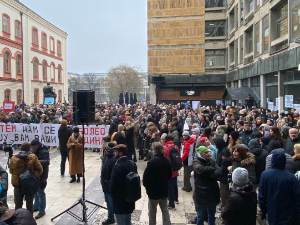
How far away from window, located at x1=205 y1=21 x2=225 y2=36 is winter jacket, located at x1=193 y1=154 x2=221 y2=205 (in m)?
35.3

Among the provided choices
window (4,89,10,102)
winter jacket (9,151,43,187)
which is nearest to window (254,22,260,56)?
winter jacket (9,151,43,187)

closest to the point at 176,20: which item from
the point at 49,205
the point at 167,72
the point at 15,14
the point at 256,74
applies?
the point at 167,72

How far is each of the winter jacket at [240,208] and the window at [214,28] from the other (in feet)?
119

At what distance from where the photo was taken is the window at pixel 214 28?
3828cm

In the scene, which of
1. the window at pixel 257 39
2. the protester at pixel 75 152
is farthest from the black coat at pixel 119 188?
the window at pixel 257 39

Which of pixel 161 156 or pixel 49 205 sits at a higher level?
pixel 161 156

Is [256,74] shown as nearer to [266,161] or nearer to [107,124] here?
[107,124]

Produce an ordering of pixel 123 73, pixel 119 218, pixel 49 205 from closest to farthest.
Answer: pixel 119 218 → pixel 49 205 → pixel 123 73

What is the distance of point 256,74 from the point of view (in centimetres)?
2431

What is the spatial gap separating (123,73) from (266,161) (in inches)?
2819

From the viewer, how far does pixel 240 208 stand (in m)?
4.04

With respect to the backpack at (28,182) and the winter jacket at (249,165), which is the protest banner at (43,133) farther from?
the winter jacket at (249,165)

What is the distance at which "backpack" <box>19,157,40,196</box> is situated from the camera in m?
5.75

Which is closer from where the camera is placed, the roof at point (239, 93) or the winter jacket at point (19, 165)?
the winter jacket at point (19, 165)
